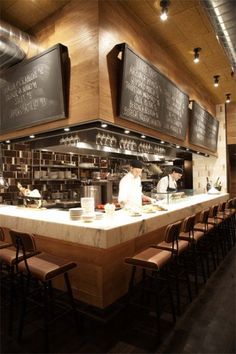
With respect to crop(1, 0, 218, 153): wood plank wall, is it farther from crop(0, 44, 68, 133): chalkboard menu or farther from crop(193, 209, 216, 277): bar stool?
crop(193, 209, 216, 277): bar stool

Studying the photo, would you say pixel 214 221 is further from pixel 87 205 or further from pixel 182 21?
pixel 182 21

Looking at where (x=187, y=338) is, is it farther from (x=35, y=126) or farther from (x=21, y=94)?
(x=21, y=94)

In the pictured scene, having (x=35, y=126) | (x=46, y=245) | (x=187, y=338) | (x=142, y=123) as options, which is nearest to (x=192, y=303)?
(x=187, y=338)

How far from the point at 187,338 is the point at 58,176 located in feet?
17.1

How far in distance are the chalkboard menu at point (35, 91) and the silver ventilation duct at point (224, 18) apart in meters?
1.60

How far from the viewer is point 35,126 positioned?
139 inches

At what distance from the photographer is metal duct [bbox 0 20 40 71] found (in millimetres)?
3229

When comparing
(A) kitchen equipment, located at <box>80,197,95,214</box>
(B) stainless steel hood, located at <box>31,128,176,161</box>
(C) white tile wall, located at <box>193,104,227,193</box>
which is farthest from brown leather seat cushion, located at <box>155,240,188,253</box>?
(C) white tile wall, located at <box>193,104,227,193</box>

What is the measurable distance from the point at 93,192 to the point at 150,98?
176 centimetres

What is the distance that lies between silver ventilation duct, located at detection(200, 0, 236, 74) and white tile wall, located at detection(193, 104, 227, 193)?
453cm

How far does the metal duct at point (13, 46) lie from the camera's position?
323 cm

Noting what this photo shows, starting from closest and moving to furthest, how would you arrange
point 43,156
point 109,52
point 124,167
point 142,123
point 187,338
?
point 187,338 < point 109,52 < point 142,123 < point 43,156 < point 124,167

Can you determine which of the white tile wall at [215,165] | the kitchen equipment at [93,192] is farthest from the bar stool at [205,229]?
the white tile wall at [215,165]

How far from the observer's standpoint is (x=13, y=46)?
3.32 meters
